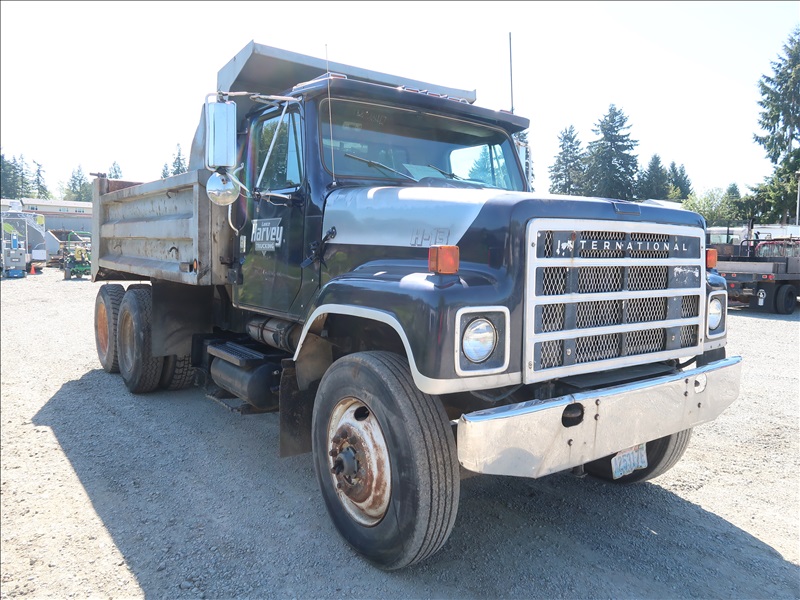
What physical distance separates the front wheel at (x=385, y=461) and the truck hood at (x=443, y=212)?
70 cm

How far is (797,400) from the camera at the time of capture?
634 centimetres

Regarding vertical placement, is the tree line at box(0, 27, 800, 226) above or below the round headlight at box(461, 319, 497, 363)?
above

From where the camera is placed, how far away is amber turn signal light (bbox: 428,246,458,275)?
2758mm

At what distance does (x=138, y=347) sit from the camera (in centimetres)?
598

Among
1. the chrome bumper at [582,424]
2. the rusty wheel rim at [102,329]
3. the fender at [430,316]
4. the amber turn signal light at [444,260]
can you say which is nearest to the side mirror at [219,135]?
the fender at [430,316]

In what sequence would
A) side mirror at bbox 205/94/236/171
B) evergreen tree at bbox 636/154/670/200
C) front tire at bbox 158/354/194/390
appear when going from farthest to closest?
evergreen tree at bbox 636/154/670/200 → front tire at bbox 158/354/194/390 → side mirror at bbox 205/94/236/171

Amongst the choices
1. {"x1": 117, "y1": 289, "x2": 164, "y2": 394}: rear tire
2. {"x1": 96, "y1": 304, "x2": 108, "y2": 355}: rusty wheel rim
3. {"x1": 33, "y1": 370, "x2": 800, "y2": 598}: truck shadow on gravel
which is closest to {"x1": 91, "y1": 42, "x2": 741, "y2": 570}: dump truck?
{"x1": 33, "y1": 370, "x2": 800, "y2": 598}: truck shadow on gravel

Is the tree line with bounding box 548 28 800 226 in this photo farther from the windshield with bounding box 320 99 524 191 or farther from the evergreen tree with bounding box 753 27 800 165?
the windshield with bounding box 320 99 524 191

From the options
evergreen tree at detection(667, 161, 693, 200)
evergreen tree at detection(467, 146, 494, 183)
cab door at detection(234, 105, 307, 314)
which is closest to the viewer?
cab door at detection(234, 105, 307, 314)

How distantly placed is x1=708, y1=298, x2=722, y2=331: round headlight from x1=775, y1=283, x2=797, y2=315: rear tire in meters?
13.2

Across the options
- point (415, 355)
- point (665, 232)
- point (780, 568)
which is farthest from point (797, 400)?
point (415, 355)

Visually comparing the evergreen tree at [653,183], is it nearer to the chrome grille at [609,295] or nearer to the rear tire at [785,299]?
the rear tire at [785,299]

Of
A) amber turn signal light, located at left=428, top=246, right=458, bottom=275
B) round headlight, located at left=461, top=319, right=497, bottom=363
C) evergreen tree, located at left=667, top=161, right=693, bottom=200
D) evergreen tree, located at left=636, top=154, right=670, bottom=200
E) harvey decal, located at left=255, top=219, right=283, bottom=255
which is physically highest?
evergreen tree, located at left=667, top=161, right=693, bottom=200

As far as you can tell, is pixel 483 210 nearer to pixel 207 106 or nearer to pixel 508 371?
pixel 508 371
